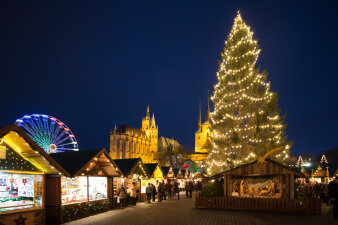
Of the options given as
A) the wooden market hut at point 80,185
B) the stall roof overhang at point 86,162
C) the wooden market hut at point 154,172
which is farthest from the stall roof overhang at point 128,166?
the stall roof overhang at point 86,162

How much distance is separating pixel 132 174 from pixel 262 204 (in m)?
10.8

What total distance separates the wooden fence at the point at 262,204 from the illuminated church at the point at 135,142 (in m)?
98.8

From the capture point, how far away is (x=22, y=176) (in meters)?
11.9

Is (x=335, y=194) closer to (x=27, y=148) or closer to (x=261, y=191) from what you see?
(x=261, y=191)

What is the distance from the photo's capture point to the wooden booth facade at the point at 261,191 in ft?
53.3

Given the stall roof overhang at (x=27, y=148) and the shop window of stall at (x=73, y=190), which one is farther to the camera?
the shop window of stall at (x=73, y=190)

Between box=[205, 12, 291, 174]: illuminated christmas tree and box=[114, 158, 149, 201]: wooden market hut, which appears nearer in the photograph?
box=[114, 158, 149, 201]: wooden market hut

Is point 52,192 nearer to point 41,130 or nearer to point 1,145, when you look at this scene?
point 1,145

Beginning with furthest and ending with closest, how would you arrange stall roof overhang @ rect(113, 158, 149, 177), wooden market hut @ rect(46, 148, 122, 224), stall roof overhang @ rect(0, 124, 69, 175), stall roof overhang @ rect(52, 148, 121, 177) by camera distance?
stall roof overhang @ rect(113, 158, 149, 177), stall roof overhang @ rect(52, 148, 121, 177), wooden market hut @ rect(46, 148, 122, 224), stall roof overhang @ rect(0, 124, 69, 175)

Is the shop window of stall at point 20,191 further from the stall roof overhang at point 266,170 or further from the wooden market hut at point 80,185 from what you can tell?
the stall roof overhang at point 266,170

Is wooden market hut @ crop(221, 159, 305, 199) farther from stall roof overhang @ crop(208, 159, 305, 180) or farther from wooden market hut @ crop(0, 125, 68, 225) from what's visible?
wooden market hut @ crop(0, 125, 68, 225)

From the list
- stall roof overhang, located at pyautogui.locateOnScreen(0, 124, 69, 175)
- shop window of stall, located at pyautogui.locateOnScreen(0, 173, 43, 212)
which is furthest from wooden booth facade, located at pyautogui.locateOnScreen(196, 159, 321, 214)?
shop window of stall, located at pyautogui.locateOnScreen(0, 173, 43, 212)

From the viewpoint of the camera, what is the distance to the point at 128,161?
958 inches

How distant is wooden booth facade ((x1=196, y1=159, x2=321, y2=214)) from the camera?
16.2 metres
